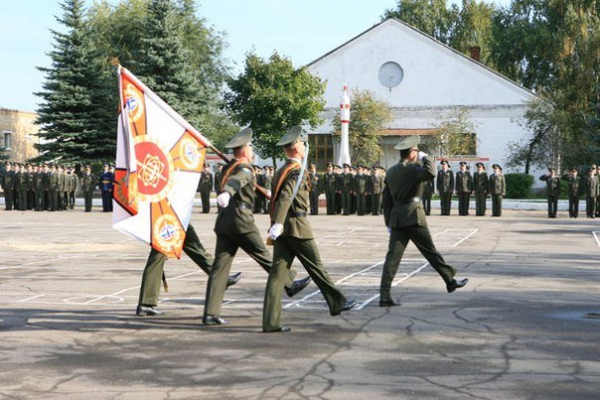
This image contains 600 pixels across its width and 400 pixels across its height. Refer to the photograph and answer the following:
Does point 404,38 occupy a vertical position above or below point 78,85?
above

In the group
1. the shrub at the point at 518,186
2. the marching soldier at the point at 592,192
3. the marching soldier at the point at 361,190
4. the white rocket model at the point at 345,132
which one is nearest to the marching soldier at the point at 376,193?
the marching soldier at the point at 361,190

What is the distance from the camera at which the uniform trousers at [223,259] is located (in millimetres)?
8820

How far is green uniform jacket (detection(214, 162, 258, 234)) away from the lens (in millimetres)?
8859

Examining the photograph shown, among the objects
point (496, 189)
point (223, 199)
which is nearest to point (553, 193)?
point (496, 189)

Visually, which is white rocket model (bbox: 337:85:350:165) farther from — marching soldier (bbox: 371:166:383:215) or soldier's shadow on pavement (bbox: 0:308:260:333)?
soldier's shadow on pavement (bbox: 0:308:260:333)

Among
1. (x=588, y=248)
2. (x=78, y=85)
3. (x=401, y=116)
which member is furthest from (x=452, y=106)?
(x=588, y=248)

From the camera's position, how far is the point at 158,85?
46.1 m

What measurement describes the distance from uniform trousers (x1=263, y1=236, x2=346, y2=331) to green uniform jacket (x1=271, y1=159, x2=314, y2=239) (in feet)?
0.28

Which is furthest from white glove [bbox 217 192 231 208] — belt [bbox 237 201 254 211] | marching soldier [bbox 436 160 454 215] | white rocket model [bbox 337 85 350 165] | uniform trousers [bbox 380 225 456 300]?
white rocket model [bbox 337 85 350 165]

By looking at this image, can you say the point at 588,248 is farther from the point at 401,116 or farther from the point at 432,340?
the point at 401,116

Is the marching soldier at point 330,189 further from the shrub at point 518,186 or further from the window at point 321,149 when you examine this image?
the window at point 321,149

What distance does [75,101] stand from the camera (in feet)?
148

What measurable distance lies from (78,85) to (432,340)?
40.6 m

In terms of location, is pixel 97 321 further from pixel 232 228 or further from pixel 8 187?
pixel 8 187
